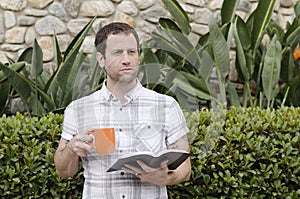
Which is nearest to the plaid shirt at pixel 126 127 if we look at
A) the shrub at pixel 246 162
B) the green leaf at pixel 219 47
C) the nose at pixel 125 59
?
the nose at pixel 125 59

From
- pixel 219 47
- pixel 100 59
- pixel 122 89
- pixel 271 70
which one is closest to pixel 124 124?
pixel 122 89

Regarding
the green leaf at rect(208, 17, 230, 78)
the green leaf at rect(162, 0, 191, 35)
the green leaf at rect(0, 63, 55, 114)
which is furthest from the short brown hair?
the green leaf at rect(162, 0, 191, 35)

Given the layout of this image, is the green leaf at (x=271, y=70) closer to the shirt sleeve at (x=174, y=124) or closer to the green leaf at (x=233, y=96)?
the green leaf at (x=233, y=96)

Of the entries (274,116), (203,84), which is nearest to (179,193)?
(274,116)

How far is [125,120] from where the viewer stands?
2.06 meters

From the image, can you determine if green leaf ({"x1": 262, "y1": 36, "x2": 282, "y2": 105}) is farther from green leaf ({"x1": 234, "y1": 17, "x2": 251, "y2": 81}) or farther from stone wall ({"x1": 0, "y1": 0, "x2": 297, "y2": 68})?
stone wall ({"x1": 0, "y1": 0, "x2": 297, "y2": 68})

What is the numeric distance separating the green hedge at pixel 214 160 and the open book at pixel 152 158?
119cm

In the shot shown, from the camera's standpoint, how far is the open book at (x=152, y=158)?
196 centimetres

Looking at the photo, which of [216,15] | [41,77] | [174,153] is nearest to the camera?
[174,153]

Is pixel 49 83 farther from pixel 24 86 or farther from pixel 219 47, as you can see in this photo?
pixel 219 47

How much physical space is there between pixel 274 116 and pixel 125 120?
1.86 m

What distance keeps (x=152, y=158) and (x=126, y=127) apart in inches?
5.6

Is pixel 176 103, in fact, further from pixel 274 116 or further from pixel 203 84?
pixel 274 116

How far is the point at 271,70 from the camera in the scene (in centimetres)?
477
